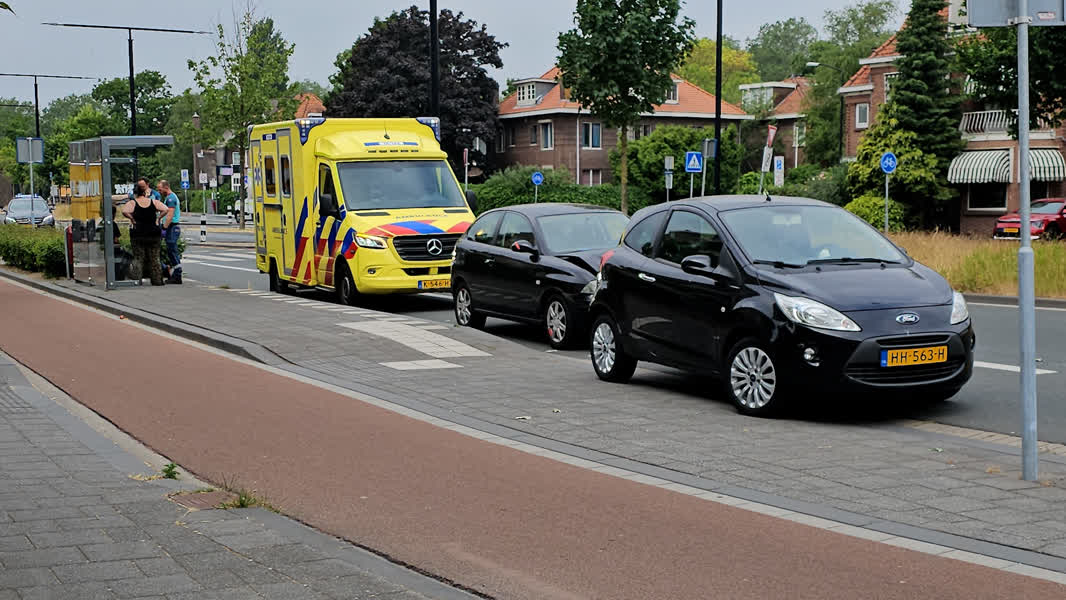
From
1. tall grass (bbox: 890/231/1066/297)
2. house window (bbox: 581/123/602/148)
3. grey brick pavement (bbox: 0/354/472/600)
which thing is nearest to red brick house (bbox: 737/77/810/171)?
house window (bbox: 581/123/602/148)

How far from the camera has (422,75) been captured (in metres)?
67.4

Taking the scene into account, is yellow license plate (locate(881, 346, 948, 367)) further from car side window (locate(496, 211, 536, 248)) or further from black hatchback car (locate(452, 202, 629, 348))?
car side window (locate(496, 211, 536, 248))

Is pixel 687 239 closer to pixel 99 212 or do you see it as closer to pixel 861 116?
pixel 99 212

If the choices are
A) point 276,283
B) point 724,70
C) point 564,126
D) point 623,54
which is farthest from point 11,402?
point 724,70

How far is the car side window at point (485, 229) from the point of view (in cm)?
1533

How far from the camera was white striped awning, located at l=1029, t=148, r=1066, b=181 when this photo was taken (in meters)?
45.4

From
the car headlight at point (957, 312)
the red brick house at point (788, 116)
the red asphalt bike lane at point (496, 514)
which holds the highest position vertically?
the red brick house at point (788, 116)

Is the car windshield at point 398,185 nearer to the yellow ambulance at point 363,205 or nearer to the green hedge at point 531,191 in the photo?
the yellow ambulance at point 363,205

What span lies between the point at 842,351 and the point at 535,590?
431 centimetres

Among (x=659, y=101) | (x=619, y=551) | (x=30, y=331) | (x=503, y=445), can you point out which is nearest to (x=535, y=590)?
(x=619, y=551)

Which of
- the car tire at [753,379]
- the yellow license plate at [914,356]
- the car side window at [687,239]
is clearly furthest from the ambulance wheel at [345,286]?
the yellow license plate at [914,356]

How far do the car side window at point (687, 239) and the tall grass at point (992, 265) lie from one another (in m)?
9.43

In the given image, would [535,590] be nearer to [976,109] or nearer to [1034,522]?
[1034,522]

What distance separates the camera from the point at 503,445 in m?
8.03
